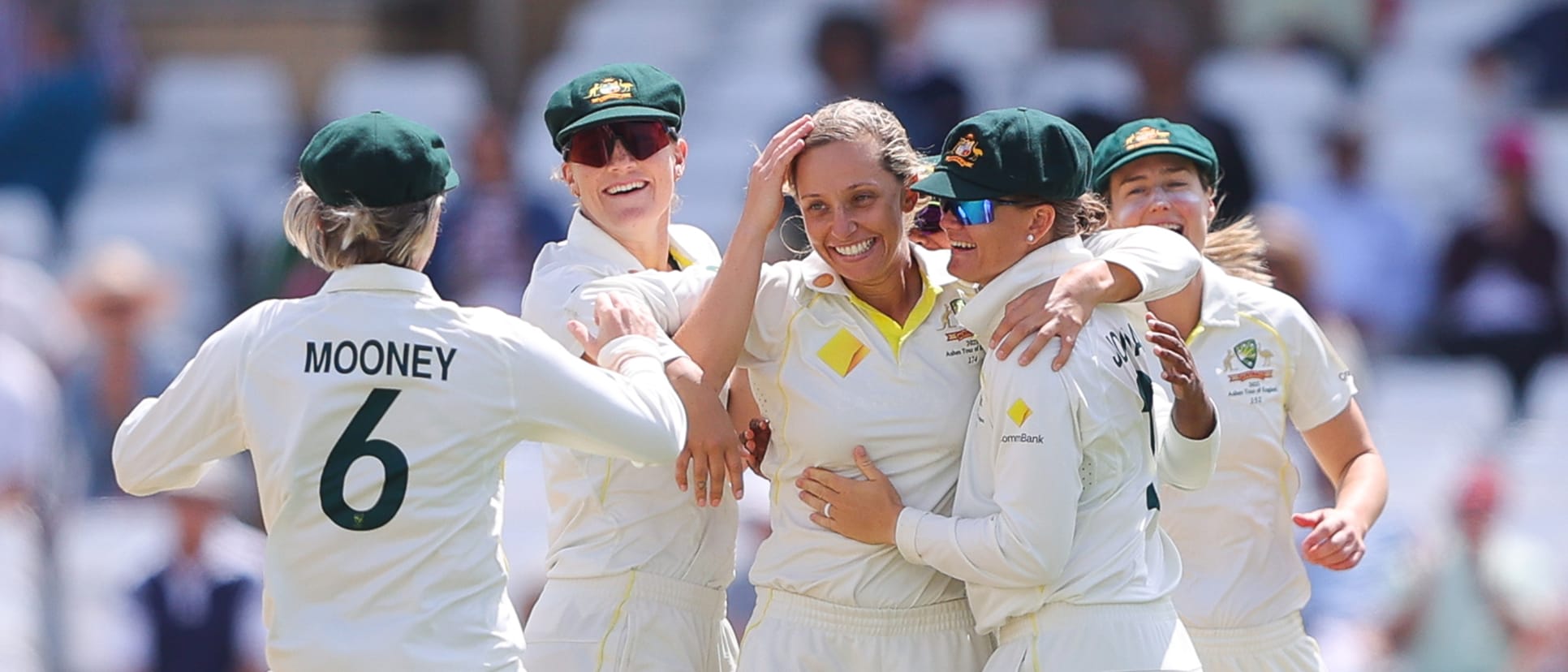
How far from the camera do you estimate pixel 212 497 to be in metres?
7.25

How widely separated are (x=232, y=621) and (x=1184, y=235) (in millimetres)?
4108

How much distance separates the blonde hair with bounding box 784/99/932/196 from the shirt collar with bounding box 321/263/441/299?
795mm

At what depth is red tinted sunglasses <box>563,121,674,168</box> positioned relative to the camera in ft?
14.0

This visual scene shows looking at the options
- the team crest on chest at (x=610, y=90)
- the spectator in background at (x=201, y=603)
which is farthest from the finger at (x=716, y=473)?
the spectator in background at (x=201, y=603)

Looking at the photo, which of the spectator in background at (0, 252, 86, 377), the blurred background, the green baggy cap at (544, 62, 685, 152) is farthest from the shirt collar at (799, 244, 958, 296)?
the spectator in background at (0, 252, 86, 377)

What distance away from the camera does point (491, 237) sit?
9.57 metres

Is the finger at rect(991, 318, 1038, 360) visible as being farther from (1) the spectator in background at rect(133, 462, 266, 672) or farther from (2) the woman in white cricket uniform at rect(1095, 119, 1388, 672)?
(1) the spectator in background at rect(133, 462, 266, 672)

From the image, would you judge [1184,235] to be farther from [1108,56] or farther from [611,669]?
[1108,56]

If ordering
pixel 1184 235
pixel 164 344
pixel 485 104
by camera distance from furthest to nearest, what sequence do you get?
1. pixel 485 104
2. pixel 164 344
3. pixel 1184 235

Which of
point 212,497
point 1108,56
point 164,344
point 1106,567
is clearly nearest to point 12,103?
point 164,344

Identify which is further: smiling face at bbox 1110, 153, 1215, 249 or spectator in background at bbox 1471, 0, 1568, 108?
spectator in background at bbox 1471, 0, 1568, 108

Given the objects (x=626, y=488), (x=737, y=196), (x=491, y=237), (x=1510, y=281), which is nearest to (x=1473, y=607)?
(x=1510, y=281)

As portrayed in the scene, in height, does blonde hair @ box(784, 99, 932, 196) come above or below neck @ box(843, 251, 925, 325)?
above

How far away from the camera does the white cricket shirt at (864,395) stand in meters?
3.92
